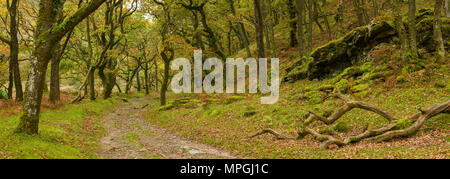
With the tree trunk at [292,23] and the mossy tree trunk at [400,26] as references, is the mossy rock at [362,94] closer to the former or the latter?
the mossy tree trunk at [400,26]

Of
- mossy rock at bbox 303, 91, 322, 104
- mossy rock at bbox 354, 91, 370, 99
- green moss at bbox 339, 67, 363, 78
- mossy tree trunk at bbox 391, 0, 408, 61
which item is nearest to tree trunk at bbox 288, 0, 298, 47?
green moss at bbox 339, 67, 363, 78

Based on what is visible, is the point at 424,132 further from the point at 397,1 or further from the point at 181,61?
the point at 181,61

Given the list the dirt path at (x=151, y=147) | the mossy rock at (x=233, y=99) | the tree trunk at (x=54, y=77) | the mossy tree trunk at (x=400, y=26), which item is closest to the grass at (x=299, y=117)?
the mossy rock at (x=233, y=99)

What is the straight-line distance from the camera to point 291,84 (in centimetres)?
2212

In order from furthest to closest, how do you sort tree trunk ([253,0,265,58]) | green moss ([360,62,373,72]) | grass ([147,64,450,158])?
tree trunk ([253,0,265,58])
green moss ([360,62,373,72])
grass ([147,64,450,158])

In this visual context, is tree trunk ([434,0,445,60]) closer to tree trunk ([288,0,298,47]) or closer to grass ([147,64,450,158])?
grass ([147,64,450,158])

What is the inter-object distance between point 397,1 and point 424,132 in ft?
27.8

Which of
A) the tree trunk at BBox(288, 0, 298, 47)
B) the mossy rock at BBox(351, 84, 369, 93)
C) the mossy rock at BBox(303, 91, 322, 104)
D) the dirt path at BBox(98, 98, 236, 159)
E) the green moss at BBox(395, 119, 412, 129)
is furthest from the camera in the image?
the tree trunk at BBox(288, 0, 298, 47)

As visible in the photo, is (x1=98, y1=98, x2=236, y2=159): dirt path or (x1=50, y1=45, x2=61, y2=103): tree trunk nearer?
(x1=98, y1=98, x2=236, y2=159): dirt path

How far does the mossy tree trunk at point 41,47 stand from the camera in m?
9.87

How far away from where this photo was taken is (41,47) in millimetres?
9836

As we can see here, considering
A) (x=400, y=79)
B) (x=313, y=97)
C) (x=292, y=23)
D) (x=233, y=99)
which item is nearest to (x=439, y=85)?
(x=400, y=79)

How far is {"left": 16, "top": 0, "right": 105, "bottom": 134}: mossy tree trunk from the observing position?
987 centimetres
